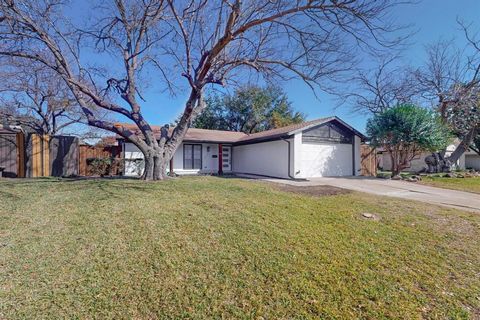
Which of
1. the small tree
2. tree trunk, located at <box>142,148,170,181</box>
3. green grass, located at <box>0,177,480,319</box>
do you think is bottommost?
green grass, located at <box>0,177,480,319</box>

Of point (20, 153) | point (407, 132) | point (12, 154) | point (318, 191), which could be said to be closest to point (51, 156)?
point (20, 153)

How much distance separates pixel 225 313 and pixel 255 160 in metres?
13.6

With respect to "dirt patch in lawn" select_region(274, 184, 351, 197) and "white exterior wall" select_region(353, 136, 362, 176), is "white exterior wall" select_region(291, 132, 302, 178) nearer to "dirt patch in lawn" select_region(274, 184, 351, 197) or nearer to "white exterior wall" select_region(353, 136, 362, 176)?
"dirt patch in lawn" select_region(274, 184, 351, 197)

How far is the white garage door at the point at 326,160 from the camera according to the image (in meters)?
13.4

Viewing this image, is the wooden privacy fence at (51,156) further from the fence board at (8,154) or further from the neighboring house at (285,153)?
the neighboring house at (285,153)

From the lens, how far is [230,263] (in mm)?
3162

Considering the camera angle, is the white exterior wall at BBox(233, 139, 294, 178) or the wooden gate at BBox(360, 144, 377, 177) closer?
the white exterior wall at BBox(233, 139, 294, 178)

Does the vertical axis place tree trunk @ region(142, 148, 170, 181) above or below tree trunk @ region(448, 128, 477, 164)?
below

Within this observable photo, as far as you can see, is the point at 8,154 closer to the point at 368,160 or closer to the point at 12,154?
the point at 12,154

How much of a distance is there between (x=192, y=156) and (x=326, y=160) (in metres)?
8.41

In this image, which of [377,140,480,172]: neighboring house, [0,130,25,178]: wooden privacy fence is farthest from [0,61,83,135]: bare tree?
[377,140,480,172]: neighboring house

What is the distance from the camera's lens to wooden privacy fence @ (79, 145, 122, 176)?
43.6 feet

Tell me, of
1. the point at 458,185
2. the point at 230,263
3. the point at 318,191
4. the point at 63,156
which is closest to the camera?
the point at 230,263

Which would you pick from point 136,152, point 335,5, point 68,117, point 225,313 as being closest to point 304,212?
point 225,313
